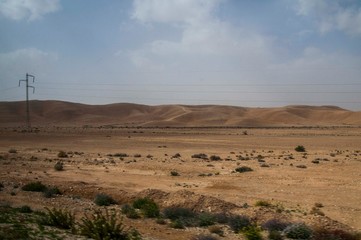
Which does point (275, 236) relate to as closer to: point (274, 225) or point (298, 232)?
point (298, 232)

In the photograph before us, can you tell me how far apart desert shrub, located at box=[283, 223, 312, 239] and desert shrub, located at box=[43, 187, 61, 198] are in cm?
1163

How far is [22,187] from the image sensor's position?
76.6ft

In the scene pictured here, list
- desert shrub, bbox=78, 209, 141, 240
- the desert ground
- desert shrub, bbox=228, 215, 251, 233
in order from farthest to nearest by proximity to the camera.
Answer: the desert ground, desert shrub, bbox=228, 215, 251, 233, desert shrub, bbox=78, 209, 141, 240

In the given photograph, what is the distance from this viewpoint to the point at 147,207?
696 inches

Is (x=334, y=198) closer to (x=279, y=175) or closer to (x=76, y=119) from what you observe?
(x=279, y=175)

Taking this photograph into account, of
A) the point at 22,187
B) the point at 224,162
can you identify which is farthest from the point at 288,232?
the point at 224,162

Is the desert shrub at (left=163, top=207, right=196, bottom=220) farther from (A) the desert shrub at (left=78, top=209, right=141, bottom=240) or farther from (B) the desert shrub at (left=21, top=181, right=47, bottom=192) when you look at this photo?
(B) the desert shrub at (left=21, top=181, right=47, bottom=192)

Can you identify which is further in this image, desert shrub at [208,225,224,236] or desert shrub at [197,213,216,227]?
desert shrub at [197,213,216,227]

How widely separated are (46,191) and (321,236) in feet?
43.8

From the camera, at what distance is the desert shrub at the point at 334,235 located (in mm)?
13438

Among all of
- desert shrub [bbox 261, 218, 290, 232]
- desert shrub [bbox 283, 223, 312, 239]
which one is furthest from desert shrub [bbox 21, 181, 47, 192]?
desert shrub [bbox 283, 223, 312, 239]

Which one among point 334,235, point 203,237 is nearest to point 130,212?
point 203,237

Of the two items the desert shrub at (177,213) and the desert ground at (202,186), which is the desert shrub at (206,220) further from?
the desert shrub at (177,213)

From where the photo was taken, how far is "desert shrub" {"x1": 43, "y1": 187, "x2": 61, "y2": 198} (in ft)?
69.7
